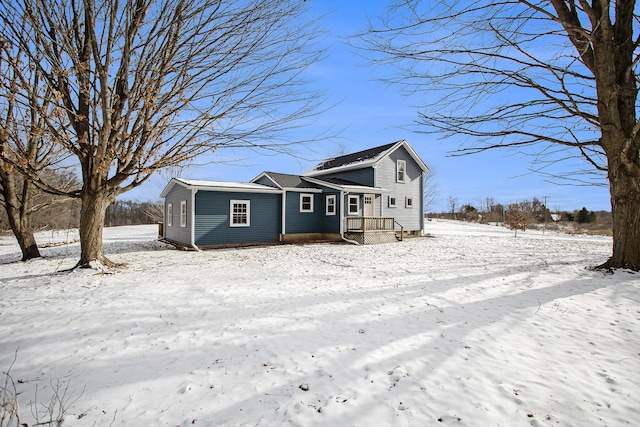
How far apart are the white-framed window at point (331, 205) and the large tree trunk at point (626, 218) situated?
1204cm

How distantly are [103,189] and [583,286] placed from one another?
12.2 m

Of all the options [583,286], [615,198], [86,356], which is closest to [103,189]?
[86,356]

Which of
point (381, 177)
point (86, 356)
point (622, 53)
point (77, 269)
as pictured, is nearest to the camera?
point (86, 356)

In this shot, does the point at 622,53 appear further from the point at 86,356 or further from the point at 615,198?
the point at 86,356

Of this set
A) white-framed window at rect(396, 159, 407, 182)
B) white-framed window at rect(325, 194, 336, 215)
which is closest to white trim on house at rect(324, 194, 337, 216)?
white-framed window at rect(325, 194, 336, 215)

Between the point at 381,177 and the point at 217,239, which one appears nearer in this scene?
the point at 217,239

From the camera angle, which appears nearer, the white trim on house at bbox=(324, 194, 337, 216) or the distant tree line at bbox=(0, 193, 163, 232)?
the white trim on house at bbox=(324, 194, 337, 216)

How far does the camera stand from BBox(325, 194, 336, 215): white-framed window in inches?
684

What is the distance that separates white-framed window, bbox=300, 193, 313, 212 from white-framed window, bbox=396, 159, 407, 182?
692 cm

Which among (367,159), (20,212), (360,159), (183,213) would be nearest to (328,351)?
(20,212)

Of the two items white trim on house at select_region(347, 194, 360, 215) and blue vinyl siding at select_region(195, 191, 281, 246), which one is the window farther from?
blue vinyl siding at select_region(195, 191, 281, 246)

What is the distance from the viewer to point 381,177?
63.8ft

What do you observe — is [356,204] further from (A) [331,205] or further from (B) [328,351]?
(B) [328,351]

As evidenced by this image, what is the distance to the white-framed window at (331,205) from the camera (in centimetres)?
1738
